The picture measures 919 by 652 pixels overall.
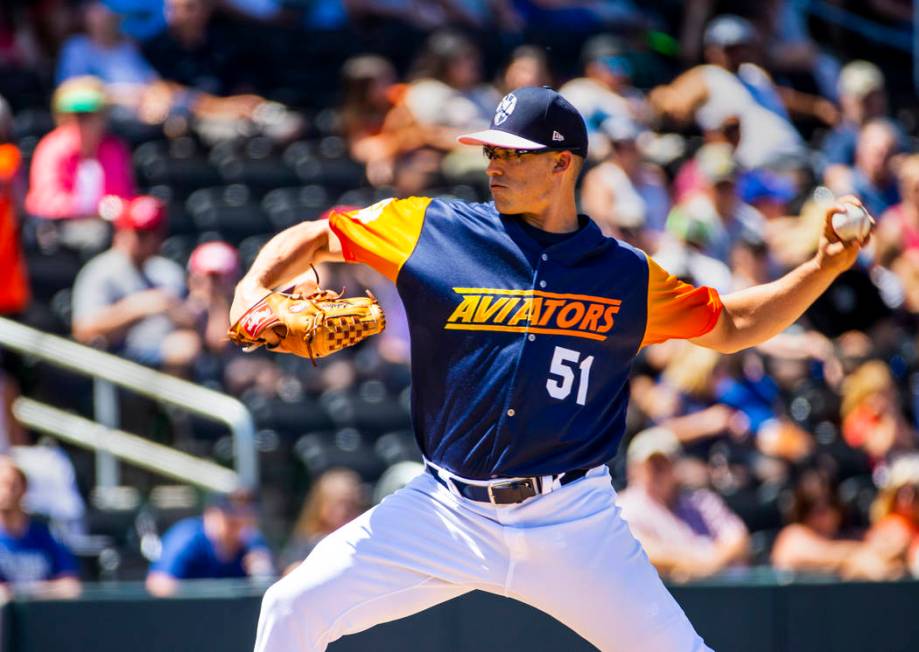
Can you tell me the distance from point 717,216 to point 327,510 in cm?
343

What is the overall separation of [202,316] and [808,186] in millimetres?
4363

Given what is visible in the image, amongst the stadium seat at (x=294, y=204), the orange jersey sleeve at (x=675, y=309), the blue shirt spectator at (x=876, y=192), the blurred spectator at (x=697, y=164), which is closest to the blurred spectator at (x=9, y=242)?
the stadium seat at (x=294, y=204)

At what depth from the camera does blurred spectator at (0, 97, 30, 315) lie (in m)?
7.80

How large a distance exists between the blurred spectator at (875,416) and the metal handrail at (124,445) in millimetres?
3437

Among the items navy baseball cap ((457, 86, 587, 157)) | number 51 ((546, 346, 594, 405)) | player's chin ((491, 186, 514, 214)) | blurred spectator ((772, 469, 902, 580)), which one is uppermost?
navy baseball cap ((457, 86, 587, 157))

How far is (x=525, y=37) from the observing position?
11703mm

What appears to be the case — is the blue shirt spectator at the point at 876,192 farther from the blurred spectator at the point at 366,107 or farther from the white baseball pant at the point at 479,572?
the white baseball pant at the point at 479,572

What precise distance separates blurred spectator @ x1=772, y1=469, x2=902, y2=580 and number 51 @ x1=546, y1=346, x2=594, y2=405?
356 centimetres

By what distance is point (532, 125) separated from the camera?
4.18 metres

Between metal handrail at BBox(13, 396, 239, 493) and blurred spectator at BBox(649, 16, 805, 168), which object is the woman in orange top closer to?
metal handrail at BBox(13, 396, 239, 493)

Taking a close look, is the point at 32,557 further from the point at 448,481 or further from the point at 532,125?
the point at 532,125

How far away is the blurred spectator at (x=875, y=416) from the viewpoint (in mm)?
8547

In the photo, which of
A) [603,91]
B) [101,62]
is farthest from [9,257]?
[603,91]

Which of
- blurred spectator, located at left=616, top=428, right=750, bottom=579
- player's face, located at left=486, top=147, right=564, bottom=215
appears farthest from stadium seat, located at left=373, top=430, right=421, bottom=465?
player's face, located at left=486, top=147, right=564, bottom=215
